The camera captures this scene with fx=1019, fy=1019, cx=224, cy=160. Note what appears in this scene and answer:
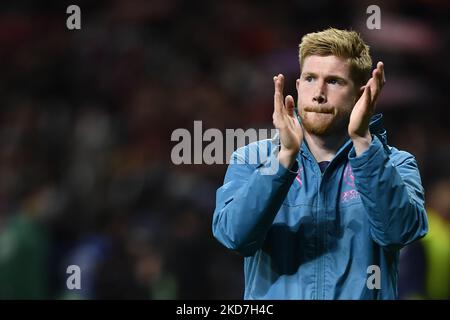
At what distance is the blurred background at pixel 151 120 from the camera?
6930 mm

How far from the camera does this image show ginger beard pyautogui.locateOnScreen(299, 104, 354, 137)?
3.31 meters

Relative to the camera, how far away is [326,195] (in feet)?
10.9

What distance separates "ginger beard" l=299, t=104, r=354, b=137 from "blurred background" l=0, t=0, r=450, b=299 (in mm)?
3124

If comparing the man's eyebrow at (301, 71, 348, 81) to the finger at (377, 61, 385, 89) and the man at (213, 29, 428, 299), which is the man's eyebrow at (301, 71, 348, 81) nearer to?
the man at (213, 29, 428, 299)

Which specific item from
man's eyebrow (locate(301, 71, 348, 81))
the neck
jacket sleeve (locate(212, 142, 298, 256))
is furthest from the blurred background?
jacket sleeve (locate(212, 142, 298, 256))

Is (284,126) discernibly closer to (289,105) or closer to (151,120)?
(289,105)

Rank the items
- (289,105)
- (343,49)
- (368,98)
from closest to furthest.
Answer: (368,98)
(289,105)
(343,49)

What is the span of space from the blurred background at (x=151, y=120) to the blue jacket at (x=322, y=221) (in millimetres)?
3093

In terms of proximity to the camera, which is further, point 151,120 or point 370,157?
point 151,120

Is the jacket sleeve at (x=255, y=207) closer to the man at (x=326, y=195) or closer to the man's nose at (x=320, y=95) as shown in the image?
the man at (x=326, y=195)

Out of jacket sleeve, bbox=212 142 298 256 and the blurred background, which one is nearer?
jacket sleeve, bbox=212 142 298 256

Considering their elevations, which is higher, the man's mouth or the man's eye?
the man's eye

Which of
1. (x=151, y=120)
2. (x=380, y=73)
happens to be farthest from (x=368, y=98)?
(x=151, y=120)

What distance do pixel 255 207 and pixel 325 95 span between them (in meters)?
0.46
